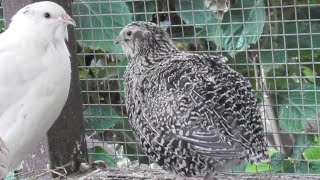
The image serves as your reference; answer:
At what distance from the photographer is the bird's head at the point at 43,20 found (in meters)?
4.80

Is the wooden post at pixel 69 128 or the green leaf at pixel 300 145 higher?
the wooden post at pixel 69 128

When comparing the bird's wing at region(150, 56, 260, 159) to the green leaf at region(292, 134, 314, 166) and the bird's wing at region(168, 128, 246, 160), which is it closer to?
the bird's wing at region(168, 128, 246, 160)

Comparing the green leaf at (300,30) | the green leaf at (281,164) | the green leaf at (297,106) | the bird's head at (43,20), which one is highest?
the bird's head at (43,20)

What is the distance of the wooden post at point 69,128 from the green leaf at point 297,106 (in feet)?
3.64

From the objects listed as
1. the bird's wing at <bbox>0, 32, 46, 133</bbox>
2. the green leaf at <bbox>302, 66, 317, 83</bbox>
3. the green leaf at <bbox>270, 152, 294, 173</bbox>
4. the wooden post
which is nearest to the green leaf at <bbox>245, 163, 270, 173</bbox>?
the green leaf at <bbox>270, 152, 294, 173</bbox>

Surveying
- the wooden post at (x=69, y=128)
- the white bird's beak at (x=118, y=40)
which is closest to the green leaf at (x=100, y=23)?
the wooden post at (x=69, y=128)

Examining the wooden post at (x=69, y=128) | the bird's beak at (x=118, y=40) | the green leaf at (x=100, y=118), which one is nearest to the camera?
the bird's beak at (x=118, y=40)

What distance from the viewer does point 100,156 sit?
571cm

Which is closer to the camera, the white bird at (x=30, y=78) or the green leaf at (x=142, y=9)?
the white bird at (x=30, y=78)

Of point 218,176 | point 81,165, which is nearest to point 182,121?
point 218,176

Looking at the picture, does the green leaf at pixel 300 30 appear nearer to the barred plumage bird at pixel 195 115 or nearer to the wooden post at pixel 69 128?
the barred plumage bird at pixel 195 115

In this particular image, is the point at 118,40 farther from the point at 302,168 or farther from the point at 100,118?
the point at 302,168

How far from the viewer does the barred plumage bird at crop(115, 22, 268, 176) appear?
4.68m

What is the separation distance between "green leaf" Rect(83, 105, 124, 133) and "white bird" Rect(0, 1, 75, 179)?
85 centimetres
